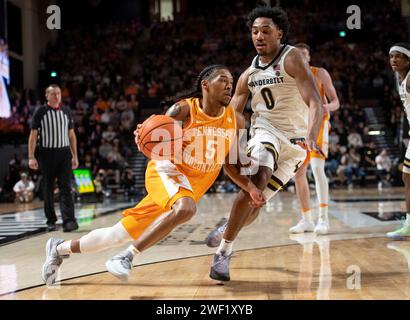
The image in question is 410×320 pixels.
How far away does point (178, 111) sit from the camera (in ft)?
10.6

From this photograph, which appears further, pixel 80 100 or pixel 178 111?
pixel 80 100

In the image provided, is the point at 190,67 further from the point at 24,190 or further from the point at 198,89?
the point at 198,89

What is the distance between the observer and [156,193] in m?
3.16

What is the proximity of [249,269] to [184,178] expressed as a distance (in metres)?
0.86

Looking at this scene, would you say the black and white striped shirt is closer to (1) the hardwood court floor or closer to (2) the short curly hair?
(1) the hardwood court floor

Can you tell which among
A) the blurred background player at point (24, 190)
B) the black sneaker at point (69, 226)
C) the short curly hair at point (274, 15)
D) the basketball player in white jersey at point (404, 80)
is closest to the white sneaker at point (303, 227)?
the basketball player in white jersey at point (404, 80)

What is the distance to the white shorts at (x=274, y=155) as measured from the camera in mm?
3611

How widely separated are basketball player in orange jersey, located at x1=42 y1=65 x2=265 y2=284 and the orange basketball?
0.29 feet

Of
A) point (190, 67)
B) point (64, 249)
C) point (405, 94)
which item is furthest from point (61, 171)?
point (190, 67)

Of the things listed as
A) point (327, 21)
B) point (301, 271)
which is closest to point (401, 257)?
point (301, 271)

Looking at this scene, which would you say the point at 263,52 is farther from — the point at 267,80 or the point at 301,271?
the point at 301,271

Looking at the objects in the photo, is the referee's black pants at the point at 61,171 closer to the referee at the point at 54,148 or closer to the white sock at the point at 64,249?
the referee at the point at 54,148

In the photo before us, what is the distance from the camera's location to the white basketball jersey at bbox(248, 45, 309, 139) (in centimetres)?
374

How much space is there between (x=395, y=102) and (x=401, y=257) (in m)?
13.1
